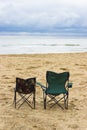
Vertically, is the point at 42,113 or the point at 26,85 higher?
the point at 26,85

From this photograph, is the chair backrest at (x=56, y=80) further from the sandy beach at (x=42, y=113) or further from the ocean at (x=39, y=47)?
the ocean at (x=39, y=47)

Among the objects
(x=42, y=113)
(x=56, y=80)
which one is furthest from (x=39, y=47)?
(x=42, y=113)

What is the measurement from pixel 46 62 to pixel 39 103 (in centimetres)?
745

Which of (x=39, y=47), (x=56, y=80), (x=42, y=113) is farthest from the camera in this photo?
(x=39, y=47)

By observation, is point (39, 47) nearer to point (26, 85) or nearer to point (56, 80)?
point (56, 80)

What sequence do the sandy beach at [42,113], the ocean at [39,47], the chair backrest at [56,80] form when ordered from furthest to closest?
the ocean at [39,47] → the chair backrest at [56,80] → the sandy beach at [42,113]

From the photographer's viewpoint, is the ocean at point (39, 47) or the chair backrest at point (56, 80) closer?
the chair backrest at point (56, 80)

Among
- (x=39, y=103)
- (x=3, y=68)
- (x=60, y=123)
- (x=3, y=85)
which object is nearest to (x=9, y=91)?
(x=3, y=85)

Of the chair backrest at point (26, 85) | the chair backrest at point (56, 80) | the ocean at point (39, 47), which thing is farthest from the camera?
the ocean at point (39, 47)

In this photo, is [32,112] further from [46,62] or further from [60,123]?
[46,62]

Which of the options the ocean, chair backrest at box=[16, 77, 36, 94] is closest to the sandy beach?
chair backrest at box=[16, 77, 36, 94]

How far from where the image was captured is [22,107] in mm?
7105

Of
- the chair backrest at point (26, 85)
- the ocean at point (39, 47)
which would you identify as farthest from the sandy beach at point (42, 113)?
the ocean at point (39, 47)

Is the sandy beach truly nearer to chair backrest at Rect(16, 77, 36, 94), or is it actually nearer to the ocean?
chair backrest at Rect(16, 77, 36, 94)
